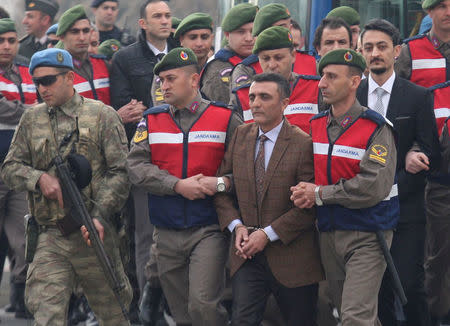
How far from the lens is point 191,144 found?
23.5 ft

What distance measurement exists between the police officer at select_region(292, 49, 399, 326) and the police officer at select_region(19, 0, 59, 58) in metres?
5.15

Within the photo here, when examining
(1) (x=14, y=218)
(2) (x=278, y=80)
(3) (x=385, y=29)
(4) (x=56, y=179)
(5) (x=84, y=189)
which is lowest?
(1) (x=14, y=218)

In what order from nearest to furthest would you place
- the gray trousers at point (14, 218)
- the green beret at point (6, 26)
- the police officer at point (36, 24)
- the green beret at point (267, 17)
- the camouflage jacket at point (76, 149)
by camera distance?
the camouflage jacket at point (76, 149)
the green beret at point (267, 17)
the gray trousers at point (14, 218)
the green beret at point (6, 26)
the police officer at point (36, 24)

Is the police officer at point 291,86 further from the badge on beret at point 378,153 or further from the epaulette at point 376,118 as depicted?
the badge on beret at point 378,153

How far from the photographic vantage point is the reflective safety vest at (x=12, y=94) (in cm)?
895

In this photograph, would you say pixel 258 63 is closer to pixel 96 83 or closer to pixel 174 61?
pixel 174 61

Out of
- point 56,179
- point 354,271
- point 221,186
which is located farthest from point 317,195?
point 56,179

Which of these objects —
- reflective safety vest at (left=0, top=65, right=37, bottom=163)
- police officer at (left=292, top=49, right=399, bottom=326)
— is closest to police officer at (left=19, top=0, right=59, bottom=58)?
reflective safety vest at (left=0, top=65, right=37, bottom=163)

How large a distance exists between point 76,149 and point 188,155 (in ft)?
2.41

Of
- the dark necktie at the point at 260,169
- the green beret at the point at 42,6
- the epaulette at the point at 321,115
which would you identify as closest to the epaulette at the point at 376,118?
the epaulette at the point at 321,115

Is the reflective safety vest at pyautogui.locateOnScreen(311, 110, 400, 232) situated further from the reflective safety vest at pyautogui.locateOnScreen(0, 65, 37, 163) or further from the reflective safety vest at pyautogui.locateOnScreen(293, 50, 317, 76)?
the reflective safety vest at pyautogui.locateOnScreen(0, 65, 37, 163)

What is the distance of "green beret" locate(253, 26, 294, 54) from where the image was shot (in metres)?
7.62

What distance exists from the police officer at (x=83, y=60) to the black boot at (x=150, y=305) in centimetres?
169

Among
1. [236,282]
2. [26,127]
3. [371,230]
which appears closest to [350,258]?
[371,230]
